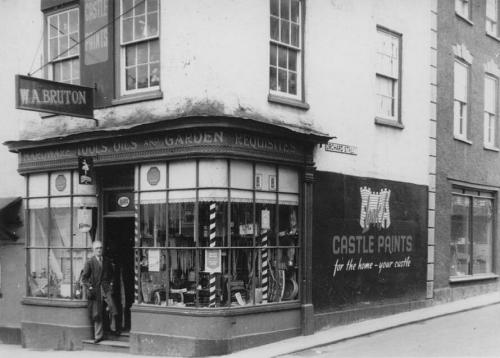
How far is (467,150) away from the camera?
18.8 metres

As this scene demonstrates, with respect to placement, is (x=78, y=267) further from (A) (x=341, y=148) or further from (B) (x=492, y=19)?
(B) (x=492, y=19)

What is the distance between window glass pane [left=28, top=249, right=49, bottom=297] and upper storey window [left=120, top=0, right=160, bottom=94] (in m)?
3.96

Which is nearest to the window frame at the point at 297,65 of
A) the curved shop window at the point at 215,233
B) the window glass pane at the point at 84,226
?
the curved shop window at the point at 215,233

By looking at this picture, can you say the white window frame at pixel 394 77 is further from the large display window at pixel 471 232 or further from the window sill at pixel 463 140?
the large display window at pixel 471 232

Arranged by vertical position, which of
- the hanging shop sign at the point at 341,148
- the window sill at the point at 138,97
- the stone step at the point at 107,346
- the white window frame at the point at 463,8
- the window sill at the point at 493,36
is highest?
the white window frame at the point at 463,8

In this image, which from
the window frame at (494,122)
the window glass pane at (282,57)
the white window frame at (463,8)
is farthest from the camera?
the window frame at (494,122)

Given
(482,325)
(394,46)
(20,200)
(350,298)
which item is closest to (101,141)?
(20,200)

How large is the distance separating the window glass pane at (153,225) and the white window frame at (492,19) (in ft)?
39.3

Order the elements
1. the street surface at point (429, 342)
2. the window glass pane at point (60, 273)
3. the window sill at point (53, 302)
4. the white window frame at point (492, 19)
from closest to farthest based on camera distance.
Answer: the street surface at point (429, 342) < the window sill at point (53, 302) < the window glass pane at point (60, 273) < the white window frame at point (492, 19)

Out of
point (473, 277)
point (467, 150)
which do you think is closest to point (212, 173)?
point (467, 150)

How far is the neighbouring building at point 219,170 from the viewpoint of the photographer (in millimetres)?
12055

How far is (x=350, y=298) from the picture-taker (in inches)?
573

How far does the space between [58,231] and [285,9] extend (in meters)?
6.19

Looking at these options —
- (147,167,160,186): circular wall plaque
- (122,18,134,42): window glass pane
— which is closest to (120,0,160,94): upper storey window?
(122,18,134,42): window glass pane
